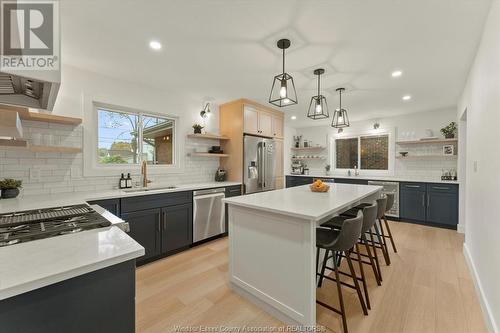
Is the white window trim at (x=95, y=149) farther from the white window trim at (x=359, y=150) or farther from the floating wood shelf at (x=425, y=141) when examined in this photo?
the floating wood shelf at (x=425, y=141)

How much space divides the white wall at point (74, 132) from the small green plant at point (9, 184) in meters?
0.19

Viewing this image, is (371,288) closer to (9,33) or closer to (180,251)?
(180,251)

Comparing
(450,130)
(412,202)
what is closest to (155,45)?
(412,202)

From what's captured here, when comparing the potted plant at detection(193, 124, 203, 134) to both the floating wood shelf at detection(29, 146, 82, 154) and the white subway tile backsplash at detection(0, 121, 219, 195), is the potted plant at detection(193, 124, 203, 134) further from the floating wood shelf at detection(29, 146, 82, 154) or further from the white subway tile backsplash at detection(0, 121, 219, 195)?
the floating wood shelf at detection(29, 146, 82, 154)

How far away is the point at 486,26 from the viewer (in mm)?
1822

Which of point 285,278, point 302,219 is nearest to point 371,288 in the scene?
Result: point 285,278

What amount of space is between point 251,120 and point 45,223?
3.30 m

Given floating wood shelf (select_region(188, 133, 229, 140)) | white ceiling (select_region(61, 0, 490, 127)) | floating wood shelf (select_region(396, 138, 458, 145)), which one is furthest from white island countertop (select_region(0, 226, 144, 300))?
floating wood shelf (select_region(396, 138, 458, 145))

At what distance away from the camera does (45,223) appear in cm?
130

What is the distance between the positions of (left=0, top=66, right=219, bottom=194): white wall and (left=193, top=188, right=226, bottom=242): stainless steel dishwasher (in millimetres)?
713

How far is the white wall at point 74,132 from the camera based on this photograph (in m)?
2.41

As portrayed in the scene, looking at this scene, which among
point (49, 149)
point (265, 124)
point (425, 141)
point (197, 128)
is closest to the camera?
point (49, 149)

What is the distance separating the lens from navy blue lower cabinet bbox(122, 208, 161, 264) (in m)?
2.61

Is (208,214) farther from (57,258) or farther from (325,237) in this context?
(57,258)
